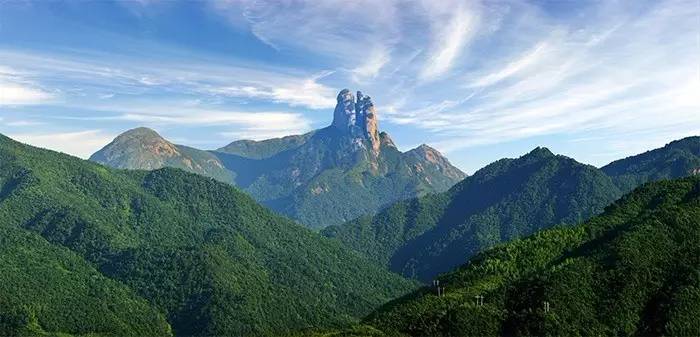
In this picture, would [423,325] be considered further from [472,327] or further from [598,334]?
[598,334]

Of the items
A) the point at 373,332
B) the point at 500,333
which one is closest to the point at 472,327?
the point at 500,333

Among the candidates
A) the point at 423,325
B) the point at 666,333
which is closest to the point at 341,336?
the point at 423,325

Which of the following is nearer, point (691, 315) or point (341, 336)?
point (341, 336)

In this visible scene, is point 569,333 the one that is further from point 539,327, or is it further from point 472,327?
point 472,327

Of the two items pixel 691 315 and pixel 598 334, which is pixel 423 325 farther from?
pixel 691 315

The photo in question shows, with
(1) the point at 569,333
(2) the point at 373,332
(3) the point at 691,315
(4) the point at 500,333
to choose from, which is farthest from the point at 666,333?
(2) the point at 373,332

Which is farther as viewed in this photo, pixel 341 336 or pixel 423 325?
pixel 423 325
